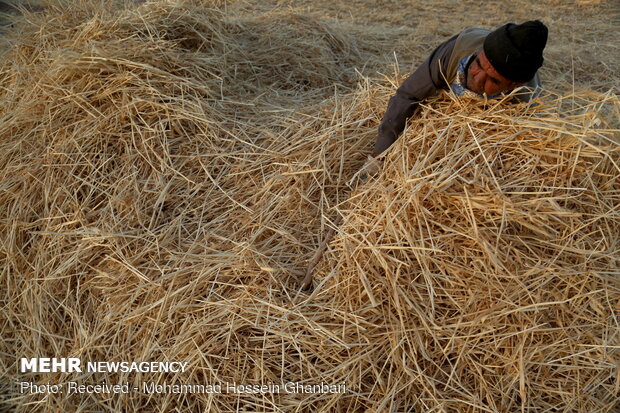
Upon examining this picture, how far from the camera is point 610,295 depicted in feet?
4.17

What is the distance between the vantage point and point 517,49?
1321 mm

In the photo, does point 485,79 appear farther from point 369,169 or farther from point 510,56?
point 369,169

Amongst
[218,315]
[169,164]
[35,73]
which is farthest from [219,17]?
[218,315]

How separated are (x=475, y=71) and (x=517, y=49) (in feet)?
0.53

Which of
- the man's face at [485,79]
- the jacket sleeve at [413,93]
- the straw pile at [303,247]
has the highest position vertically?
the man's face at [485,79]

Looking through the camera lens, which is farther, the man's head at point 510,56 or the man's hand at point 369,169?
the man's hand at point 369,169

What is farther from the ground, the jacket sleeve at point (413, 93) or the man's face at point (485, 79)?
the man's face at point (485, 79)

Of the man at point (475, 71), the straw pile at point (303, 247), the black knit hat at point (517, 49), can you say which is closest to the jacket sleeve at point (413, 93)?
the man at point (475, 71)

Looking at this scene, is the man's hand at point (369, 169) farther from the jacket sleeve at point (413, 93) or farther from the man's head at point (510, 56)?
the man's head at point (510, 56)

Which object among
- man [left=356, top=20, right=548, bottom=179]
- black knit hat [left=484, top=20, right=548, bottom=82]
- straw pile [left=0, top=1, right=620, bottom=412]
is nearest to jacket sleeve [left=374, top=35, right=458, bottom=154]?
man [left=356, top=20, right=548, bottom=179]

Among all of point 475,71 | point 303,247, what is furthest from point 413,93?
point 303,247

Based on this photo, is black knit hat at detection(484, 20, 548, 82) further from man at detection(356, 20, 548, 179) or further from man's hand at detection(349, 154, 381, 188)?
man's hand at detection(349, 154, 381, 188)

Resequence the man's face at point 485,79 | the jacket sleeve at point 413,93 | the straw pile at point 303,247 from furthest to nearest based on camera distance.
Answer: the jacket sleeve at point 413,93 < the man's face at point 485,79 < the straw pile at point 303,247

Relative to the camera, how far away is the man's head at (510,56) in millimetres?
1317
